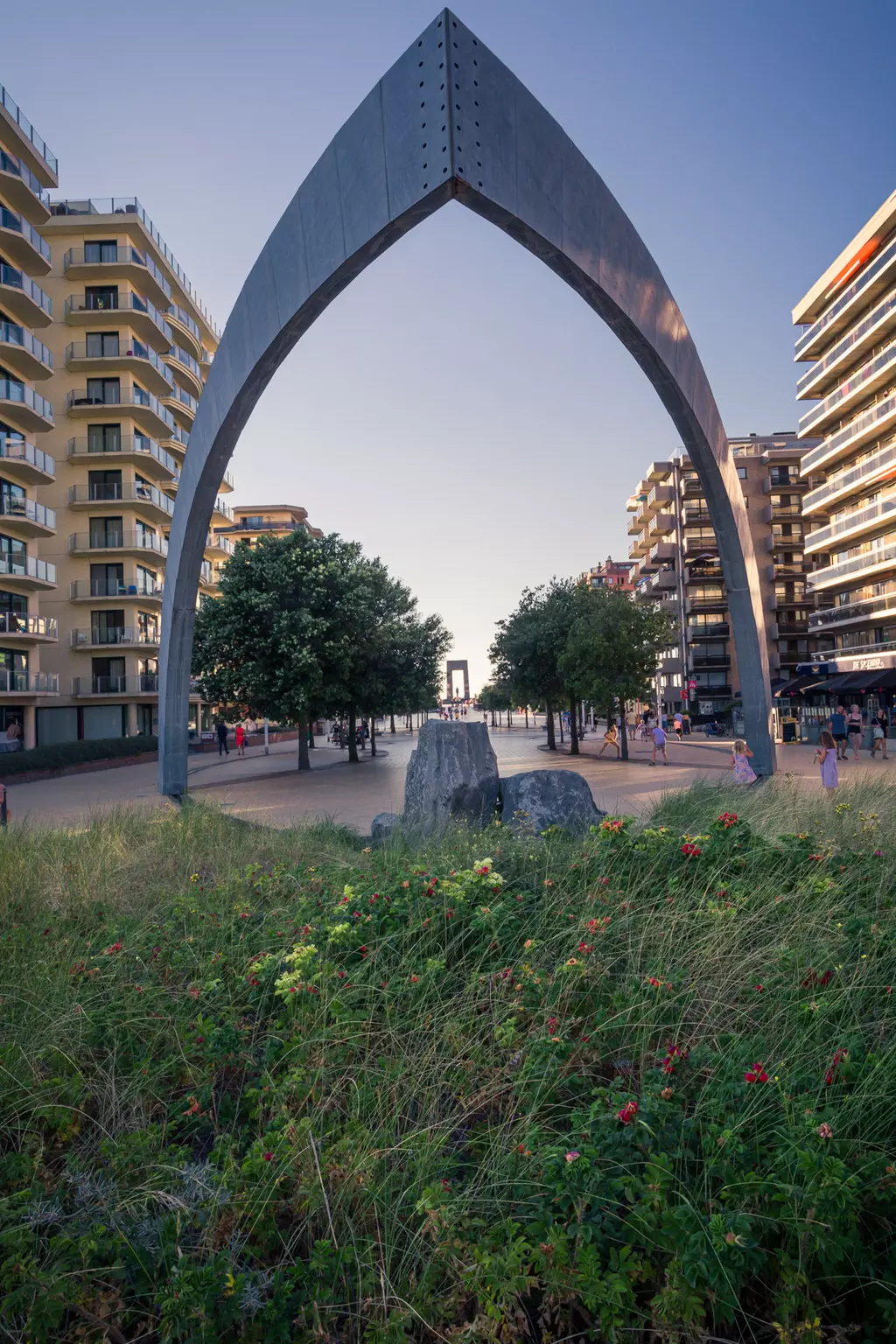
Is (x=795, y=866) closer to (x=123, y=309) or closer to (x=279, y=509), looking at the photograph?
(x=123, y=309)

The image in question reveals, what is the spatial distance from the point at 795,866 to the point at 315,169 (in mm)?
10580

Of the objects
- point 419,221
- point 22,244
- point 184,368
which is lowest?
point 419,221

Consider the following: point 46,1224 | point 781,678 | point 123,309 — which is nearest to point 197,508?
point 46,1224

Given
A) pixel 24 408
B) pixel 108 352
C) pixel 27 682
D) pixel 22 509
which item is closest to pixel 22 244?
pixel 24 408

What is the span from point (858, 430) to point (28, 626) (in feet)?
151

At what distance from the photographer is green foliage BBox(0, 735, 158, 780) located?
27328mm

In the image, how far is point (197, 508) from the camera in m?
13.6

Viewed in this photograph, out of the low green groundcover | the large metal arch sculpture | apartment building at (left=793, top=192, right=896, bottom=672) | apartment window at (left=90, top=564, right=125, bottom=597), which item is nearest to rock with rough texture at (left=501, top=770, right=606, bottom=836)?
the low green groundcover

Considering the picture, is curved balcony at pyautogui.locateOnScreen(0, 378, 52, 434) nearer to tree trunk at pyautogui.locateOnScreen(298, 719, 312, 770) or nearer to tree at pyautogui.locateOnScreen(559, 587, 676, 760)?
tree trunk at pyautogui.locateOnScreen(298, 719, 312, 770)

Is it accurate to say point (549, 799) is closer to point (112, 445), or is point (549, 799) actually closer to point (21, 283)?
point (21, 283)

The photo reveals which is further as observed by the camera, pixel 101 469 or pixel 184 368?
pixel 184 368

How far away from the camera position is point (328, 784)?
23.4 metres

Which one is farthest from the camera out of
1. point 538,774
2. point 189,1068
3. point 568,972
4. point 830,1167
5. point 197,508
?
point 197,508

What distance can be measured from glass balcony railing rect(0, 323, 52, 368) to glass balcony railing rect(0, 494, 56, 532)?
6.45 m
